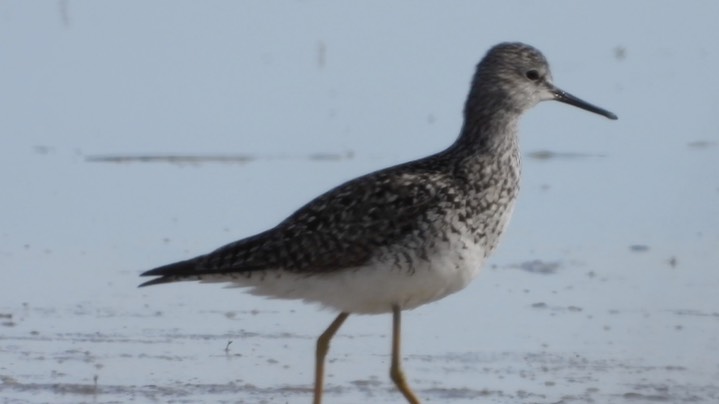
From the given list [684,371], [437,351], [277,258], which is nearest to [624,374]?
[684,371]

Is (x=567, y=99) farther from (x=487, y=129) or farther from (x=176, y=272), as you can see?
(x=176, y=272)

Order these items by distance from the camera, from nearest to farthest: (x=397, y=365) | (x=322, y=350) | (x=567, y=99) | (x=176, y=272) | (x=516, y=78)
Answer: (x=176, y=272), (x=397, y=365), (x=322, y=350), (x=516, y=78), (x=567, y=99)

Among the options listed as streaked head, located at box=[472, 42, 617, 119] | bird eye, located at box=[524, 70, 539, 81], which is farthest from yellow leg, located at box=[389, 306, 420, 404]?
bird eye, located at box=[524, 70, 539, 81]

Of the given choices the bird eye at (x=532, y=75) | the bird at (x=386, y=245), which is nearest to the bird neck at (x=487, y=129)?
the bird at (x=386, y=245)

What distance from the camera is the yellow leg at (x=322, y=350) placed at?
9.30m

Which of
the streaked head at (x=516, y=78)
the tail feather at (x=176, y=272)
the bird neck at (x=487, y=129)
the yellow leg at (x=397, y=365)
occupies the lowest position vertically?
the yellow leg at (x=397, y=365)

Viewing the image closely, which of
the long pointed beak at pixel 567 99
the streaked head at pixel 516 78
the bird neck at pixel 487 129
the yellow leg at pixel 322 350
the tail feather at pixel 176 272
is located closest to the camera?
the tail feather at pixel 176 272

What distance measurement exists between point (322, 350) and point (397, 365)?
0.36m

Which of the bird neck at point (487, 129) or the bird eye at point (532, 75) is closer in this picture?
the bird neck at point (487, 129)

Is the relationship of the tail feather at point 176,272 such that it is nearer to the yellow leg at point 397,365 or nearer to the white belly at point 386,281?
the white belly at point 386,281

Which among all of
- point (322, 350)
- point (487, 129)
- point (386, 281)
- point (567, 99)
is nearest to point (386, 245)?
point (386, 281)

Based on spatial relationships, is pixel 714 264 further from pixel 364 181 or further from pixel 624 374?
pixel 364 181

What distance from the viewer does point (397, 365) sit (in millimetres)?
9289

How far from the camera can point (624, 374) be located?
9.49 m
